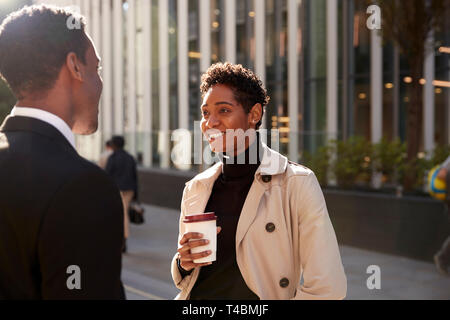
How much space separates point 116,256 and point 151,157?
54.5 feet

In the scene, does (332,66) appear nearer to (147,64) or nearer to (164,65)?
(164,65)

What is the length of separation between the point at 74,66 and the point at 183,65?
1900cm

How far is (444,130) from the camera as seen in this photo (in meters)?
13.8

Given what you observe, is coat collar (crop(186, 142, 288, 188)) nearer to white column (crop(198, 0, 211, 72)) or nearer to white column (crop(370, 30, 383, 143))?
white column (crop(370, 30, 383, 143))

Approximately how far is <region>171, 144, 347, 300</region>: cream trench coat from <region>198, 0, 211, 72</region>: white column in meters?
17.0

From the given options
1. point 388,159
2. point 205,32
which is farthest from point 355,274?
point 205,32

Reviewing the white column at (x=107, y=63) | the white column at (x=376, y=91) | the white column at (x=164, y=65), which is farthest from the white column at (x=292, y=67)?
the white column at (x=107, y=63)

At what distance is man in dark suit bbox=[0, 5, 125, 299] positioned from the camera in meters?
1.29

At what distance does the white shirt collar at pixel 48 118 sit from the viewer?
146 centimetres

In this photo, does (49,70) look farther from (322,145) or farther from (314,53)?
(314,53)

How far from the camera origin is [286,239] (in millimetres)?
2451

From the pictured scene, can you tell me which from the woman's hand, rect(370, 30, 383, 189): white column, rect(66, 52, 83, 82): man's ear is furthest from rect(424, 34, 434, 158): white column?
rect(66, 52, 83, 82): man's ear

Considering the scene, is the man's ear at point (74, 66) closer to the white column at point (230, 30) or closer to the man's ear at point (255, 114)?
the man's ear at point (255, 114)

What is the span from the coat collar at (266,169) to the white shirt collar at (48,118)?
1.23m
